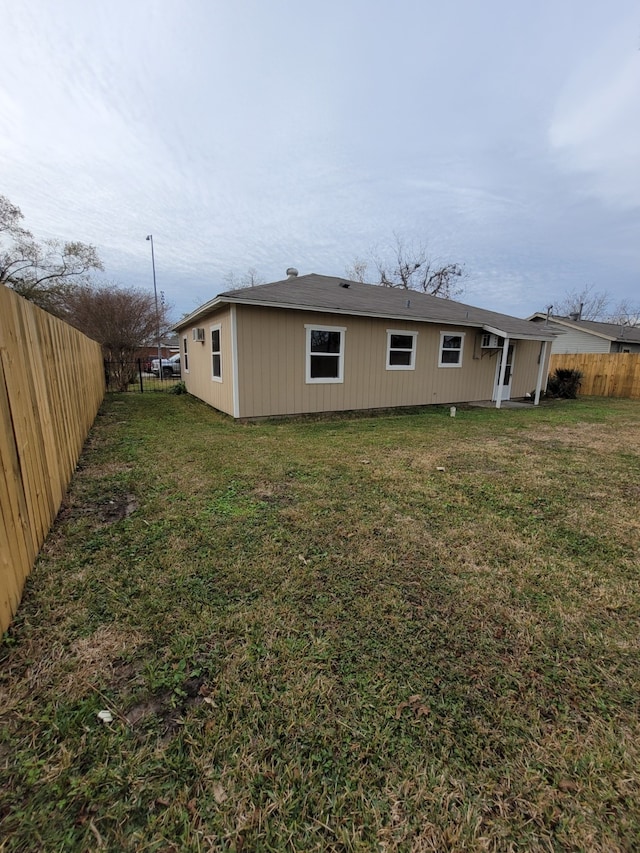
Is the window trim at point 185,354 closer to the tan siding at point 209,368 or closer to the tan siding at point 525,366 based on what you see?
the tan siding at point 209,368

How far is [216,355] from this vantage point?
364 inches

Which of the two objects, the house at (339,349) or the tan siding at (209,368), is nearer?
the house at (339,349)

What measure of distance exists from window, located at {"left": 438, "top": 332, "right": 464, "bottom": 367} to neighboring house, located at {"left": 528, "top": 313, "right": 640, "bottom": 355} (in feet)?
39.9

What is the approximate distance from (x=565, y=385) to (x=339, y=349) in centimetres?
1055

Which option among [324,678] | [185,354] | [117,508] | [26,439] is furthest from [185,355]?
[324,678]

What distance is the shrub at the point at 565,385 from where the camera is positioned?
14.1 m

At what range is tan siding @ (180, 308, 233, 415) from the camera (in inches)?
320

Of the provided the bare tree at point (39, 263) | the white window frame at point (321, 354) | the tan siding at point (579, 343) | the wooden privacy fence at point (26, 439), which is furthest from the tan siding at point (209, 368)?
the tan siding at point (579, 343)

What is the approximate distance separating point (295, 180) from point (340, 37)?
18.5 ft

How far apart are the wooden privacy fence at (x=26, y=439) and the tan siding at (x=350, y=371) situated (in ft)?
13.7

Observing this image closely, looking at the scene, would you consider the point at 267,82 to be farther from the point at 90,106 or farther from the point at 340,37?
the point at 90,106

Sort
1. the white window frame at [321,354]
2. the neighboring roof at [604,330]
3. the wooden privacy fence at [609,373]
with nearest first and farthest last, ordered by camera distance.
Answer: the white window frame at [321,354], the wooden privacy fence at [609,373], the neighboring roof at [604,330]

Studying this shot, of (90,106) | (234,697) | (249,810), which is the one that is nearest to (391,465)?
(234,697)

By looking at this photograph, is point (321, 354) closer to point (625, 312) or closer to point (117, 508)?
point (117, 508)
